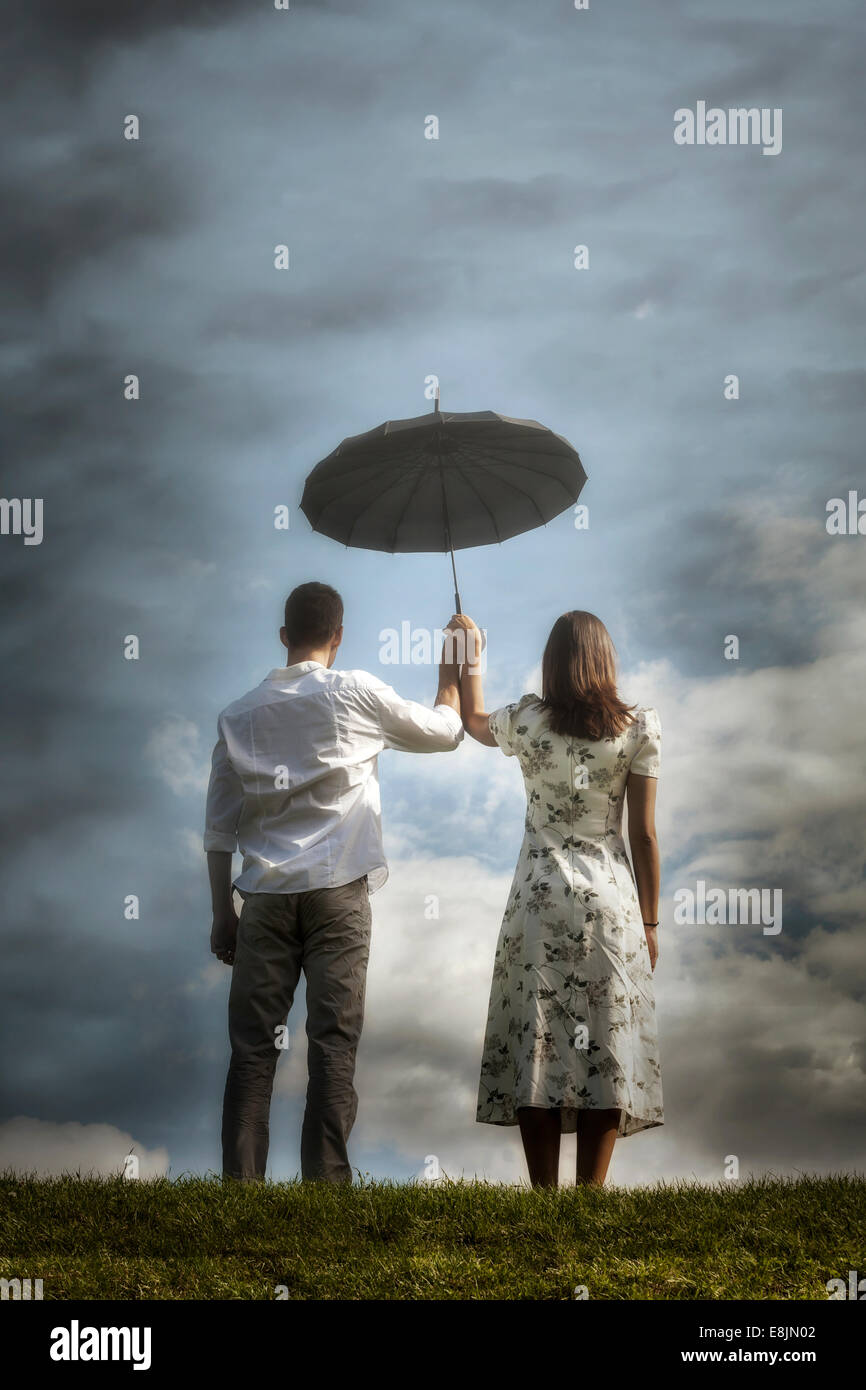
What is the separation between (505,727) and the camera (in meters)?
5.92

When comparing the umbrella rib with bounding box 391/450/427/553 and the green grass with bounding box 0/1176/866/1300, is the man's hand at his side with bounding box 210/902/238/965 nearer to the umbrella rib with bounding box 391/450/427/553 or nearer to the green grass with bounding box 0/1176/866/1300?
the green grass with bounding box 0/1176/866/1300

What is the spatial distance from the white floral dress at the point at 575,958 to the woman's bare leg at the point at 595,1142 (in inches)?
2.8

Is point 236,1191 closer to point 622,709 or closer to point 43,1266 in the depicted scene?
point 43,1266

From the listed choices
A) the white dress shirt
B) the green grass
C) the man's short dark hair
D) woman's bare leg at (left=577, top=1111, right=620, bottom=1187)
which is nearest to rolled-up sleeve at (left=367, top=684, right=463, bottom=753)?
the white dress shirt

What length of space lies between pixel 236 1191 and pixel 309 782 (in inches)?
68.4

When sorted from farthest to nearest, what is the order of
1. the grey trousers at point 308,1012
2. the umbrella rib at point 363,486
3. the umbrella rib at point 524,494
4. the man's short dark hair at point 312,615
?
the umbrella rib at point 524,494 → the umbrella rib at point 363,486 → the man's short dark hair at point 312,615 → the grey trousers at point 308,1012

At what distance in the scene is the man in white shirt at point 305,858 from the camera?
5.32 m

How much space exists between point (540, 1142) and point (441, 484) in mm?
3601

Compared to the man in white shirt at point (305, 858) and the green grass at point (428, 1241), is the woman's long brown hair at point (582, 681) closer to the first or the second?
the man in white shirt at point (305, 858)

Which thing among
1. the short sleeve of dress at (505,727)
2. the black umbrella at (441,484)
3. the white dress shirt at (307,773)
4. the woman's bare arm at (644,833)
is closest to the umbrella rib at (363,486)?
the black umbrella at (441,484)

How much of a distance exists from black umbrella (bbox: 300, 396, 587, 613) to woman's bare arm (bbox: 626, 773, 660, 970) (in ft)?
5.55

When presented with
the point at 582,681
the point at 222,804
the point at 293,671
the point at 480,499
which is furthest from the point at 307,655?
the point at 480,499

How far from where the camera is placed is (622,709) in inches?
221

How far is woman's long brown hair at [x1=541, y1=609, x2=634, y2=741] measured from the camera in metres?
5.58
